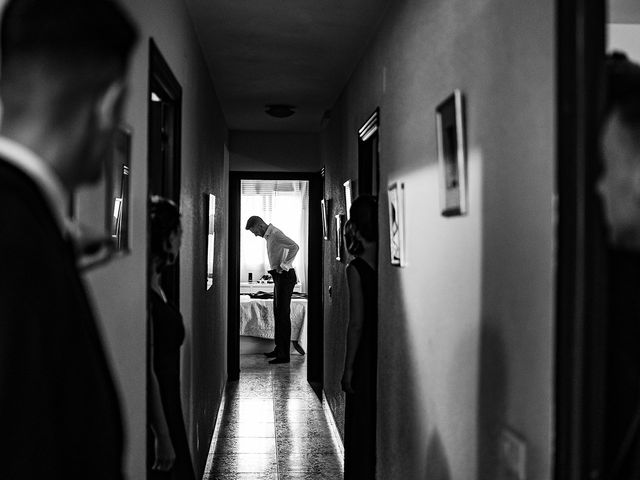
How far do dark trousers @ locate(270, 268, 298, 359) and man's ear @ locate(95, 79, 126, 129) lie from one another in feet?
25.1

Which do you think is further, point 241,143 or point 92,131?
point 241,143

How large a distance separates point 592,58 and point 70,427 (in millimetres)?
996

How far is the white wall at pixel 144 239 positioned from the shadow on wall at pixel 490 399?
0.95 m

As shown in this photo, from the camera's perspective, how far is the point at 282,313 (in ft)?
27.6

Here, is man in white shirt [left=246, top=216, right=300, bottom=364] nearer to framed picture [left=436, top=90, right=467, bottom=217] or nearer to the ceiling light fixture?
the ceiling light fixture

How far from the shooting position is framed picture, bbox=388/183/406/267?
3.03 m

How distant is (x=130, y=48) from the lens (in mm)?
782

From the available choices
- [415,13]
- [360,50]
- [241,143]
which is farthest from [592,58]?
[241,143]

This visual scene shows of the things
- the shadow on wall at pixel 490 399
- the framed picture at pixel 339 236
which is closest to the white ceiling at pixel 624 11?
the shadow on wall at pixel 490 399

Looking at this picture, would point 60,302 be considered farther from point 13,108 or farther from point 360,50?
point 360,50

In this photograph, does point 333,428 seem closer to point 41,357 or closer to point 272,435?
point 272,435

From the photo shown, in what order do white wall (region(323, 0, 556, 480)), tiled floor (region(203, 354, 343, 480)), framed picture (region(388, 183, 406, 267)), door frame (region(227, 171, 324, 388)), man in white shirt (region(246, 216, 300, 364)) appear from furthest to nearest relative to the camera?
man in white shirt (region(246, 216, 300, 364))
door frame (region(227, 171, 324, 388))
tiled floor (region(203, 354, 343, 480))
framed picture (region(388, 183, 406, 267))
white wall (region(323, 0, 556, 480))

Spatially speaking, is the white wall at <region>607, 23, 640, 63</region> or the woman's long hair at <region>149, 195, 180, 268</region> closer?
the white wall at <region>607, 23, 640, 63</region>

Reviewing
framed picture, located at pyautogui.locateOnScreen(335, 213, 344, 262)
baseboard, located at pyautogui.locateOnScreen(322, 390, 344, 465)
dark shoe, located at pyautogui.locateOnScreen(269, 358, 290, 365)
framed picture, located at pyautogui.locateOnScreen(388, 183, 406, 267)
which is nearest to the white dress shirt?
dark shoe, located at pyautogui.locateOnScreen(269, 358, 290, 365)
